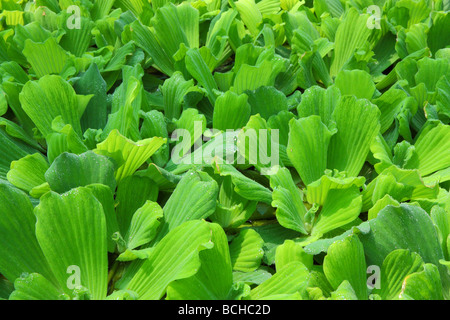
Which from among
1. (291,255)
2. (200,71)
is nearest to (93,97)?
(200,71)

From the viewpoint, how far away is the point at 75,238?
0.82 meters

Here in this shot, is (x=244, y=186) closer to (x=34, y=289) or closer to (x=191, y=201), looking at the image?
(x=191, y=201)

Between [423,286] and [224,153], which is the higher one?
[224,153]

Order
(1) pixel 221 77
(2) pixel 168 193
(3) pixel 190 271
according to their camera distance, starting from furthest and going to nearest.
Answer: (1) pixel 221 77 < (2) pixel 168 193 < (3) pixel 190 271

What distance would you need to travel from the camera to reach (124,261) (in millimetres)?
890

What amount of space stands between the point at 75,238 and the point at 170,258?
0.16m

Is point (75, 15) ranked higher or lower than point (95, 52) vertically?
higher

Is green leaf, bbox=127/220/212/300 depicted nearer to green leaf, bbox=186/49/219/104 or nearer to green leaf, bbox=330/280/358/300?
green leaf, bbox=330/280/358/300

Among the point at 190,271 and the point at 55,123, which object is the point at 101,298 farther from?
the point at 55,123

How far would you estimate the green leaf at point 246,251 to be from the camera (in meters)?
0.88

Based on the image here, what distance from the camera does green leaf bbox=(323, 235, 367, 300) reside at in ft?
2.60

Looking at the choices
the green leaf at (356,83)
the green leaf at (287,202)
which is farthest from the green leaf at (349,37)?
the green leaf at (287,202)
